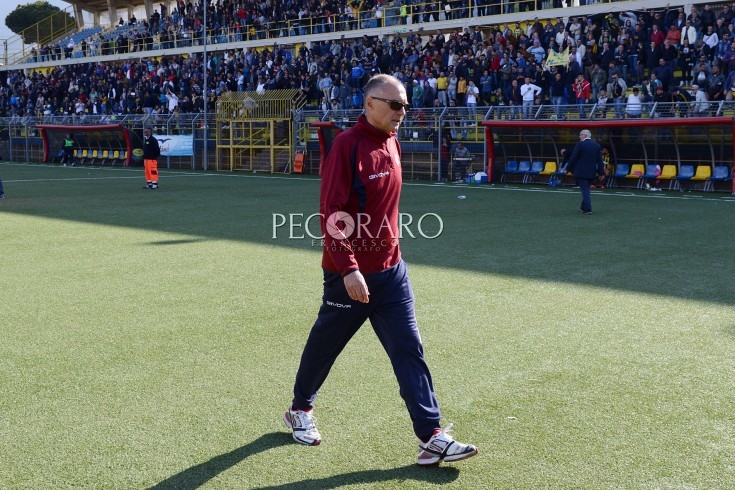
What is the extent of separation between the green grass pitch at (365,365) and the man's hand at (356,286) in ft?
2.77

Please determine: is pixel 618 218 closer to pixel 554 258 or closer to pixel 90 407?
pixel 554 258

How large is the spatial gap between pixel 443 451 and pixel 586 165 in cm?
1291

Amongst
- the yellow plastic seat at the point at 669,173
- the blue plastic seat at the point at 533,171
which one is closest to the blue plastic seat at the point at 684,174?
the yellow plastic seat at the point at 669,173

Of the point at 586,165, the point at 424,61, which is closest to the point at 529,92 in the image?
the point at 424,61

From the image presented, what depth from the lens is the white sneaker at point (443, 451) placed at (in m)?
4.23

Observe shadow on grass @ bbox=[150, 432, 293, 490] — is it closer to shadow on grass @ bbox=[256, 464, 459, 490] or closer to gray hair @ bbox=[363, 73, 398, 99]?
shadow on grass @ bbox=[256, 464, 459, 490]

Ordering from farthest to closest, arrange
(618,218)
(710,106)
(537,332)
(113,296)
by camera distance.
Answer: (710,106) → (618,218) → (113,296) → (537,332)

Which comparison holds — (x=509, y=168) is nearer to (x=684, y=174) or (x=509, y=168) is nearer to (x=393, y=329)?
(x=684, y=174)

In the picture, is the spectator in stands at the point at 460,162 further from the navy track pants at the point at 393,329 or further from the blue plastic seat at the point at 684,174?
the navy track pants at the point at 393,329

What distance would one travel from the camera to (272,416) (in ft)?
16.5

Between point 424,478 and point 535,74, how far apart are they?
2485cm

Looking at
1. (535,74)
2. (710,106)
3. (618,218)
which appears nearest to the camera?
(618,218)

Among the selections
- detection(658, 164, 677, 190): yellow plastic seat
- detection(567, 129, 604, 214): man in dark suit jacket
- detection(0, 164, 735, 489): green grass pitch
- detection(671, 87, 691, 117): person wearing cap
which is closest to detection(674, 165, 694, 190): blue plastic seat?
detection(658, 164, 677, 190): yellow plastic seat

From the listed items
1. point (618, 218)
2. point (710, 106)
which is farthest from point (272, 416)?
point (710, 106)
